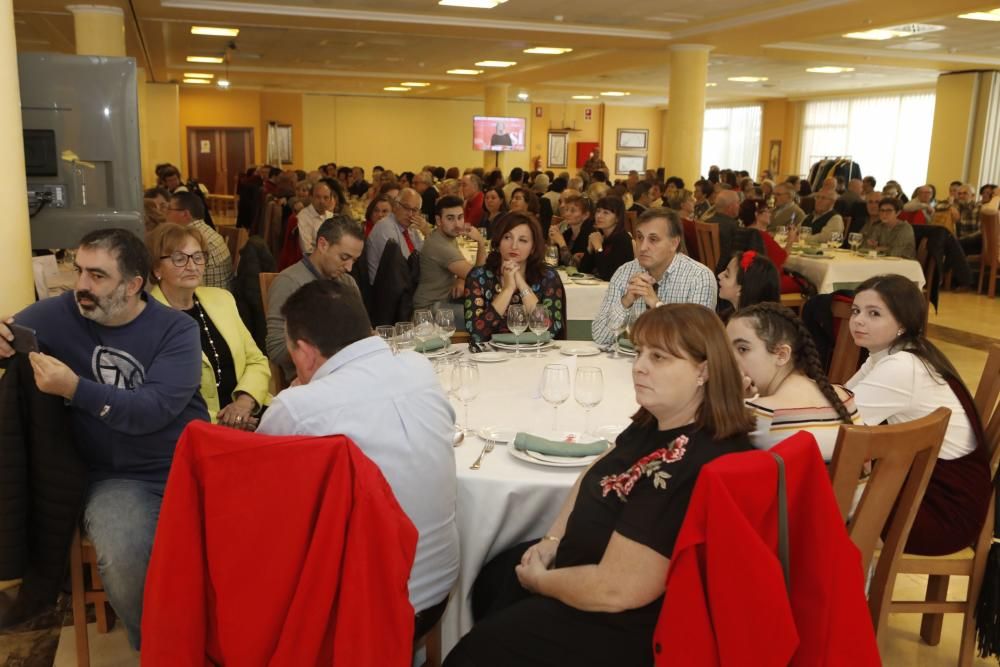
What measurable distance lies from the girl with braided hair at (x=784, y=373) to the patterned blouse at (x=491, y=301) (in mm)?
1643

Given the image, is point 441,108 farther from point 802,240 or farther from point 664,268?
point 664,268

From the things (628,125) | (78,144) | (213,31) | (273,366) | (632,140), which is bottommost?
(273,366)

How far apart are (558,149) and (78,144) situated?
831 inches

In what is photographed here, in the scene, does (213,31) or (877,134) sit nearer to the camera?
(213,31)

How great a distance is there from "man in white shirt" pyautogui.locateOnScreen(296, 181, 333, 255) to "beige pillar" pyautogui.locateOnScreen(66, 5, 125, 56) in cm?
293

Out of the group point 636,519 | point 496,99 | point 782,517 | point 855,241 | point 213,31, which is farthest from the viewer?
point 496,99

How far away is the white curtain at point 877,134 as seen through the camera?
1930 cm

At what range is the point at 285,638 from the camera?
170 centimetres

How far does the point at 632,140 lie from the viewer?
88.3ft

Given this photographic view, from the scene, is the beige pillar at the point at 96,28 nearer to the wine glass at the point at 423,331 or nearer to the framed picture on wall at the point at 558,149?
the wine glass at the point at 423,331

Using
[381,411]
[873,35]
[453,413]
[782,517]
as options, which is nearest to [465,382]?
[453,413]

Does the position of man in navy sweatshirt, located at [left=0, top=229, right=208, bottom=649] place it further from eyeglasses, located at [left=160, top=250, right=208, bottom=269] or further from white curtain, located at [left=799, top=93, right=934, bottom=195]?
white curtain, located at [left=799, top=93, right=934, bottom=195]

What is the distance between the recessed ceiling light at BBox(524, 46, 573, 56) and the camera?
12.7m

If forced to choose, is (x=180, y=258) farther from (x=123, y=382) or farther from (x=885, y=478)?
(x=885, y=478)
